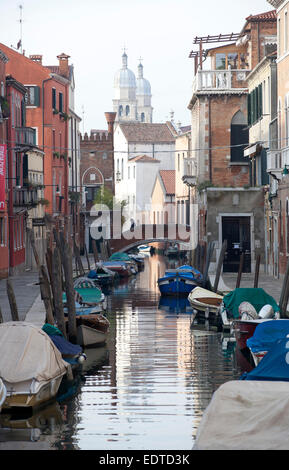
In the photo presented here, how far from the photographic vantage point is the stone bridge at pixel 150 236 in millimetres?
53219

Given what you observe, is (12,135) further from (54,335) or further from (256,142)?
(54,335)

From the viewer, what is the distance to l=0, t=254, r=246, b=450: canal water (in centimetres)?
1280

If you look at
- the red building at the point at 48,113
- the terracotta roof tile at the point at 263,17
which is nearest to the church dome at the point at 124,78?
the red building at the point at 48,113

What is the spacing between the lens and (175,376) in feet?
57.7

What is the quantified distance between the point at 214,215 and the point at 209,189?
1102 millimetres

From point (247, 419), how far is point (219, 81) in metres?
33.8

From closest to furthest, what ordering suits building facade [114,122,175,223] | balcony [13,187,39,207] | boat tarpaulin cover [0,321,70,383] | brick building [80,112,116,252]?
boat tarpaulin cover [0,321,70,383] → balcony [13,187,39,207] → brick building [80,112,116,252] → building facade [114,122,175,223]

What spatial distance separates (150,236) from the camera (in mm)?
54281

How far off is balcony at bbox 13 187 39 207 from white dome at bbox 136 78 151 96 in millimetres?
133960

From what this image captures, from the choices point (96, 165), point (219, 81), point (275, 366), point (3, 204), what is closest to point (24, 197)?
point (3, 204)

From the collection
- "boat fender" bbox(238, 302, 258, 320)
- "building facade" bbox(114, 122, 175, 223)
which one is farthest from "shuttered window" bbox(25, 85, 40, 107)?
"building facade" bbox(114, 122, 175, 223)

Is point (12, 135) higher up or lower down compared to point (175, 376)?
higher up

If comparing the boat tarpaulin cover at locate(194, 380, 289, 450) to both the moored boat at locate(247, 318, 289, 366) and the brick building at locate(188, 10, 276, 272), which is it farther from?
the brick building at locate(188, 10, 276, 272)
